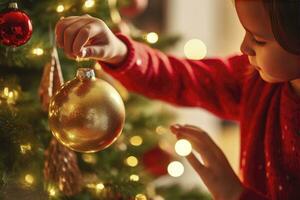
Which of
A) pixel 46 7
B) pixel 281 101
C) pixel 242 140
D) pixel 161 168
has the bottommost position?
pixel 161 168

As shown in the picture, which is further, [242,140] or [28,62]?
[242,140]

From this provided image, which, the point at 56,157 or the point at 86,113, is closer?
the point at 86,113

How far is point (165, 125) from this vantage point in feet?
3.61

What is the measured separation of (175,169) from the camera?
107cm

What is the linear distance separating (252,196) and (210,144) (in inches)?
3.8

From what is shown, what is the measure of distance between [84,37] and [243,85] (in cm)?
39

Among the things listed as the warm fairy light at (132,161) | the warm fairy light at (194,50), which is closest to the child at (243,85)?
the warm fairy light at (132,161)

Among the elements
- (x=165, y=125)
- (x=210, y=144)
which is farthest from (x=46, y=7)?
(x=165, y=125)

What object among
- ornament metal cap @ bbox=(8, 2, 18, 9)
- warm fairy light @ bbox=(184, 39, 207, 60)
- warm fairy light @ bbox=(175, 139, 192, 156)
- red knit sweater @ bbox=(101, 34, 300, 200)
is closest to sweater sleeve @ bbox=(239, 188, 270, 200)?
red knit sweater @ bbox=(101, 34, 300, 200)

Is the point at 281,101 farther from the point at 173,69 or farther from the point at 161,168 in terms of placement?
the point at 161,168

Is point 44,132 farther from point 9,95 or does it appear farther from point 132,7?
point 132,7

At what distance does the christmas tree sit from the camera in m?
0.67

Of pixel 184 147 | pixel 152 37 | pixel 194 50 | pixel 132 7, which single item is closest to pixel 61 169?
pixel 184 147

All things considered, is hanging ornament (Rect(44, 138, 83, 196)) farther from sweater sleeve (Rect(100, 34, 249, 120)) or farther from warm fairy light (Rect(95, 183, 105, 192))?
sweater sleeve (Rect(100, 34, 249, 120))
